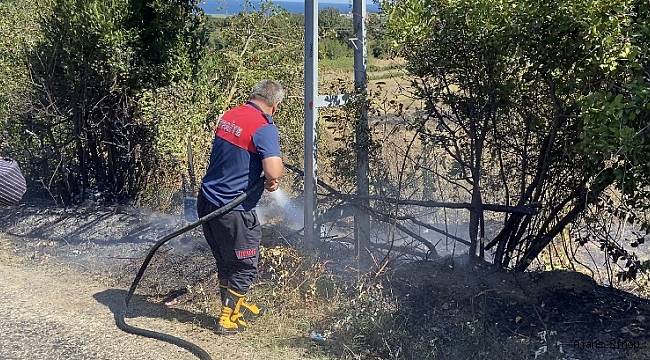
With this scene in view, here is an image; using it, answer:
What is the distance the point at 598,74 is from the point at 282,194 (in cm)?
419

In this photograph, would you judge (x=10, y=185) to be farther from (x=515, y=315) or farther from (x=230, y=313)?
(x=515, y=315)

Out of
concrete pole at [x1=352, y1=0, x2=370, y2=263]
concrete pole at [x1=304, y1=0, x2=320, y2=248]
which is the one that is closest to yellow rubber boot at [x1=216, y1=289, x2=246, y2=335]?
concrete pole at [x1=304, y1=0, x2=320, y2=248]

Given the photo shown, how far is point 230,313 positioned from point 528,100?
8.88ft

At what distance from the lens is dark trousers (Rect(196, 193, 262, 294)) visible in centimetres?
506

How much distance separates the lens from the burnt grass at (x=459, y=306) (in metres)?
4.58

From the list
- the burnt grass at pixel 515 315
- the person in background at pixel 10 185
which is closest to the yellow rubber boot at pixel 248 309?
the burnt grass at pixel 515 315

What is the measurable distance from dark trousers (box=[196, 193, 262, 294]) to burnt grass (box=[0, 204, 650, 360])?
1.89ft

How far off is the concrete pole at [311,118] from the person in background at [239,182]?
22.1 inches

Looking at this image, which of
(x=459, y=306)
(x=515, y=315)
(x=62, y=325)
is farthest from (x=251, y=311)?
(x=515, y=315)

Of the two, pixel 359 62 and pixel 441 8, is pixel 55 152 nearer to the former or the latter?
pixel 359 62

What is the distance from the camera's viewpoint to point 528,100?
16.3 ft

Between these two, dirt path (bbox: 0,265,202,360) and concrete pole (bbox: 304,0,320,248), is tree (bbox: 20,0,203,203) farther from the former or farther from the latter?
concrete pole (bbox: 304,0,320,248)

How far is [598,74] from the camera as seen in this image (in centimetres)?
436

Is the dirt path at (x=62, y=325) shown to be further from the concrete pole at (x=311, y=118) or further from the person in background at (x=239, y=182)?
the concrete pole at (x=311, y=118)
